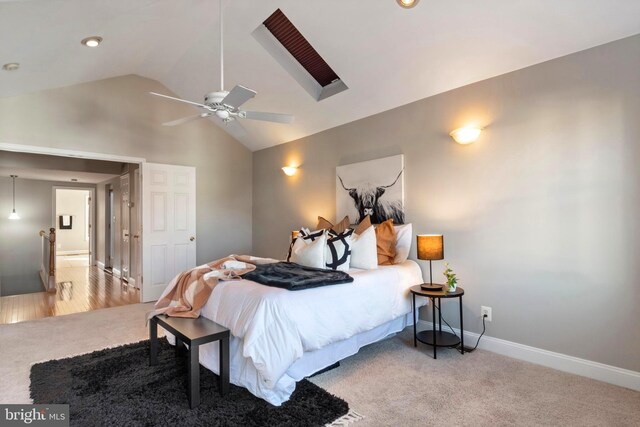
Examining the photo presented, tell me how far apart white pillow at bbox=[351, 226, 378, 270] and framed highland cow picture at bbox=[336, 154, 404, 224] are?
63cm

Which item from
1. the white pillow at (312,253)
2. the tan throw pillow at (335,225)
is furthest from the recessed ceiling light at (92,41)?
the tan throw pillow at (335,225)

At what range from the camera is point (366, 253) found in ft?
11.0

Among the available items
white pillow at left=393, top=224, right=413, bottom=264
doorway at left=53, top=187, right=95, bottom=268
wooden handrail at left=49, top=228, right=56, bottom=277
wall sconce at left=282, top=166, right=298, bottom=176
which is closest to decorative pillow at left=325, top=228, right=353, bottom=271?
white pillow at left=393, top=224, right=413, bottom=264

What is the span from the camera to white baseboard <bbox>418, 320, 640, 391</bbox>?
2.45 meters

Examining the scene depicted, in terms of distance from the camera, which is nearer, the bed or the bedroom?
the bed

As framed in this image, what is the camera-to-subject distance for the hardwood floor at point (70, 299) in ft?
14.8

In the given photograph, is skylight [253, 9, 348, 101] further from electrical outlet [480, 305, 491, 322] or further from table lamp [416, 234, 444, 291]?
electrical outlet [480, 305, 491, 322]

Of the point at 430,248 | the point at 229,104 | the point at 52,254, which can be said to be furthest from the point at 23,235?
the point at 430,248

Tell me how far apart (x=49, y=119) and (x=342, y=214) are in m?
4.06

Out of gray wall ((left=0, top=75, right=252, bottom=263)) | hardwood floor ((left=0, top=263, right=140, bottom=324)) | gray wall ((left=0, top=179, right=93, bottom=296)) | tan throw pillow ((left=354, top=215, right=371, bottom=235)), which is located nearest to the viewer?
tan throw pillow ((left=354, top=215, right=371, bottom=235))

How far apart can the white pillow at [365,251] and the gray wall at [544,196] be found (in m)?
0.65

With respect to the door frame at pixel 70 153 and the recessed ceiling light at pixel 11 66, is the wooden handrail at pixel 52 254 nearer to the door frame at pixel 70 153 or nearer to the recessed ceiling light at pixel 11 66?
the door frame at pixel 70 153

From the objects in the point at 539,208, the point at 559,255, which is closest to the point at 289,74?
the point at 539,208

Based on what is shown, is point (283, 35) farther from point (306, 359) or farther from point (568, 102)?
point (306, 359)
